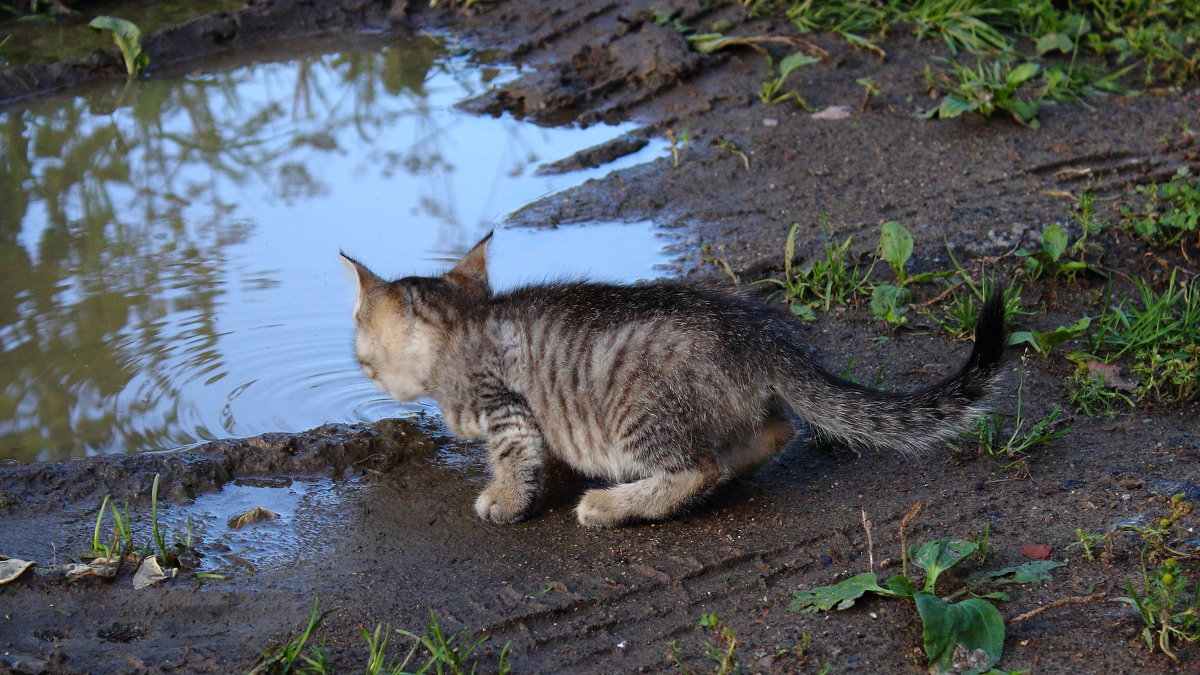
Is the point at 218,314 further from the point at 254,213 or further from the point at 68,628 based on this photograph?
the point at 68,628

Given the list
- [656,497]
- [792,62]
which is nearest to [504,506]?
[656,497]

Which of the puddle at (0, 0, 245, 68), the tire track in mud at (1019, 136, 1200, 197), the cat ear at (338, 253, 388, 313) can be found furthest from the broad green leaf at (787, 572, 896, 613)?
the puddle at (0, 0, 245, 68)

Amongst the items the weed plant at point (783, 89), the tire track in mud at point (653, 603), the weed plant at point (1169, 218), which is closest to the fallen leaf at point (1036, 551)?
the tire track in mud at point (653, 603)

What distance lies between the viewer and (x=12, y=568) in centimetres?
353

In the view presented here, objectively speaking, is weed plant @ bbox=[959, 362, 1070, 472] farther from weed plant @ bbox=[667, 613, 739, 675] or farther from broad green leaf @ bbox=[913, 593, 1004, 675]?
weed plant @ bbox=[667, 613, 739, 675]

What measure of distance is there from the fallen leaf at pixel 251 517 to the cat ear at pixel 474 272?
114 cm

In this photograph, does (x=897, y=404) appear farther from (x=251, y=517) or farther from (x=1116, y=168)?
(x=1116, y=168)

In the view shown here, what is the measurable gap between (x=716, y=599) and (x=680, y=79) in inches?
214

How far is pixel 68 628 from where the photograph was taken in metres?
3.35

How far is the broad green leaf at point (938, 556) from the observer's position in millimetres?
3246

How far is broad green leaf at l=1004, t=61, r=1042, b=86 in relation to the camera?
7.02m

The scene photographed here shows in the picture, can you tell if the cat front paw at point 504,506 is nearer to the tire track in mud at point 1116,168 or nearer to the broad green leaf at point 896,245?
the broad green leaf at point 896,245

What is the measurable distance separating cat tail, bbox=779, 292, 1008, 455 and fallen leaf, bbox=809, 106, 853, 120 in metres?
3.87

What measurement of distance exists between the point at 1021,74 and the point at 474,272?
13.8 ft
